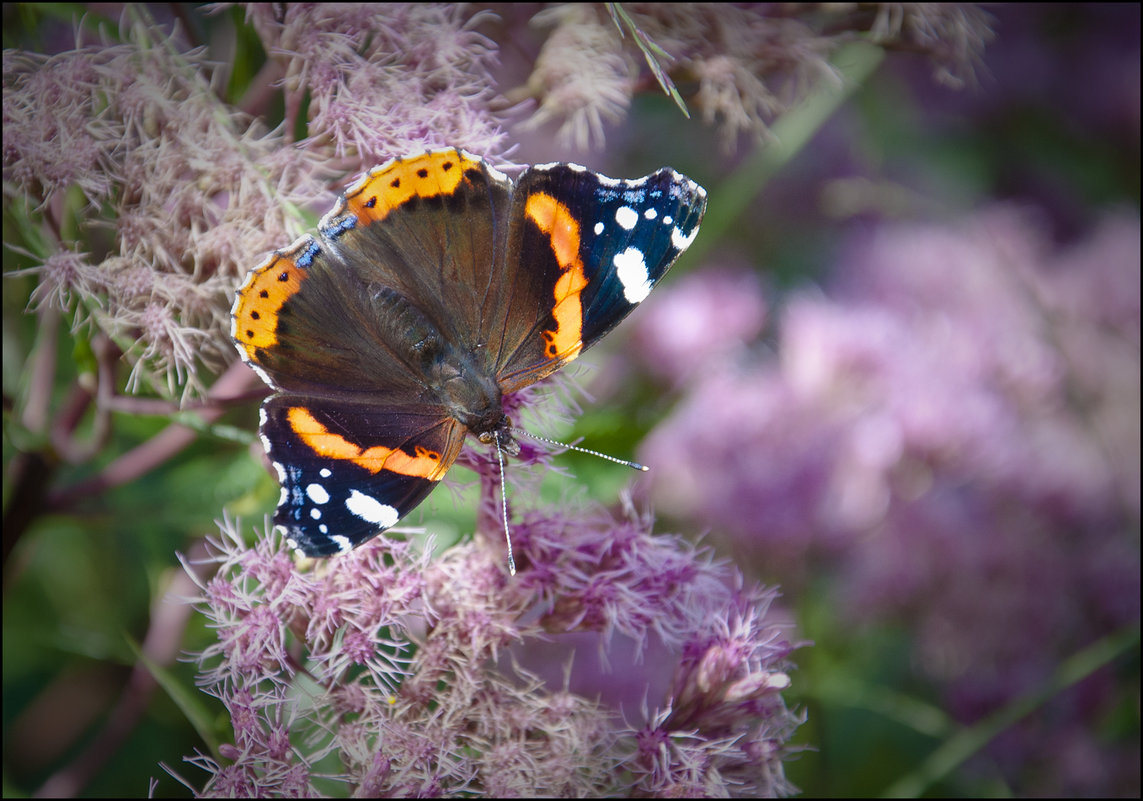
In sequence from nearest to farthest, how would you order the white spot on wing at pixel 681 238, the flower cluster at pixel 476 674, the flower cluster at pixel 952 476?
the flower cluster at pixel 476 674
the white spot on wing at pixel 681 238
the flower cluster at pixel 952 476

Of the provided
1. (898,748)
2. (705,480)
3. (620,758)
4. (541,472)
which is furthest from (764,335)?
(620,758)

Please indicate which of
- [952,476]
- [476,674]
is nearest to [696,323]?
[952,476]

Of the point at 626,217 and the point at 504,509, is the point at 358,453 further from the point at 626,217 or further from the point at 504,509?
the point at 626,217

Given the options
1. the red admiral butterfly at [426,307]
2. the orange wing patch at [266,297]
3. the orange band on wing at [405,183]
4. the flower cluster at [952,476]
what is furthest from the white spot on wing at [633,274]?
the flower cluster at [952,476]

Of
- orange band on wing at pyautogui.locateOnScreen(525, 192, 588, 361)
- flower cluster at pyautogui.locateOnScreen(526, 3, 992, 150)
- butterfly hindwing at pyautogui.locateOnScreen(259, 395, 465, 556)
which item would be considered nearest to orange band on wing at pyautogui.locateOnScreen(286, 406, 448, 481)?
butterfly hindwing at pyautogui.locateOnScreen(259, 395, 465, 556)

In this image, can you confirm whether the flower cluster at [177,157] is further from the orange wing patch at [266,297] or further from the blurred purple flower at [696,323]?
the blurred purple flower at [696,323]
